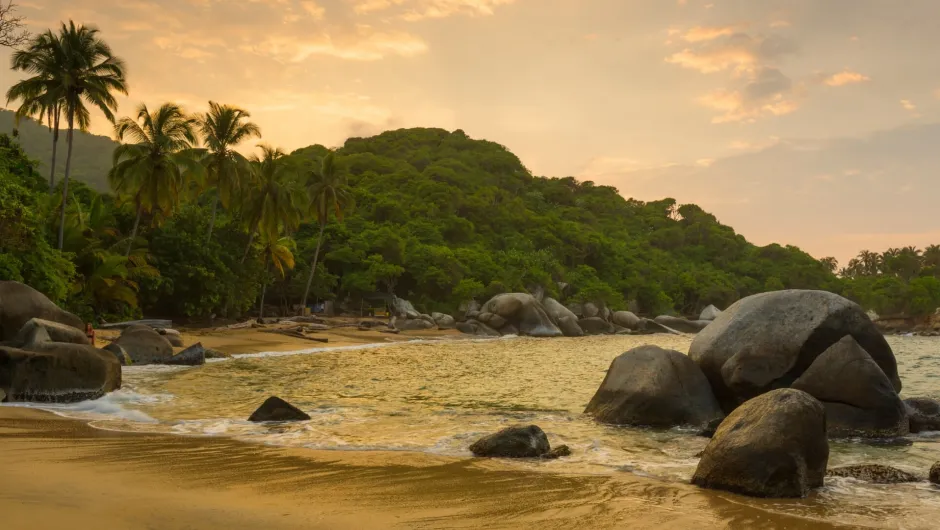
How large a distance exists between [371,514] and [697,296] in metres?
88.7

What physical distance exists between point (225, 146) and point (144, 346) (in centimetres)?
2094

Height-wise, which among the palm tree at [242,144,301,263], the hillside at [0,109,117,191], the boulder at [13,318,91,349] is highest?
the hillside at [0,109,117,191]

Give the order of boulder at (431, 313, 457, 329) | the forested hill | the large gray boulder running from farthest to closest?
the forested hill
boulder at (431, 313, 457, 329)
the large gray boulder

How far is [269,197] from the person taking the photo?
Answer: 40.7m

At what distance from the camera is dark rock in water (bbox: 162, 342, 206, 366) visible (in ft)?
66.7

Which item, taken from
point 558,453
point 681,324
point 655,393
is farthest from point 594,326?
point 558,453

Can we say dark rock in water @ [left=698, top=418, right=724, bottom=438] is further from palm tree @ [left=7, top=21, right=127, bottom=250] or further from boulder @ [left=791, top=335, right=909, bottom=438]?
palm tree @ [left=7, top=21, right=127, bottom=250]

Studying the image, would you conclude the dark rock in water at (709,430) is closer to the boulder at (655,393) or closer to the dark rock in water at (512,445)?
the boulder at (655,393)

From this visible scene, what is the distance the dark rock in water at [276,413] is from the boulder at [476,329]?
3885cm

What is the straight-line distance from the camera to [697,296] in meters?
88.8

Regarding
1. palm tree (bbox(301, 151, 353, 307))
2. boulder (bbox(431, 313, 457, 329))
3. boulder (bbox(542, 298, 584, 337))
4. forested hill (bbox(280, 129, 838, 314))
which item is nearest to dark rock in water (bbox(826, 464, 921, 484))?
palm tree (bbox(301, 151, 353, 307))

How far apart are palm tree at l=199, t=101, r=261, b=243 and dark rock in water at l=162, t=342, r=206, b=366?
734 inches

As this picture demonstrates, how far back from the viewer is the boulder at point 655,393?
1177 centimetres

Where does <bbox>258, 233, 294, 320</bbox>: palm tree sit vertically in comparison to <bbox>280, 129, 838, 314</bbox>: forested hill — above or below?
below
